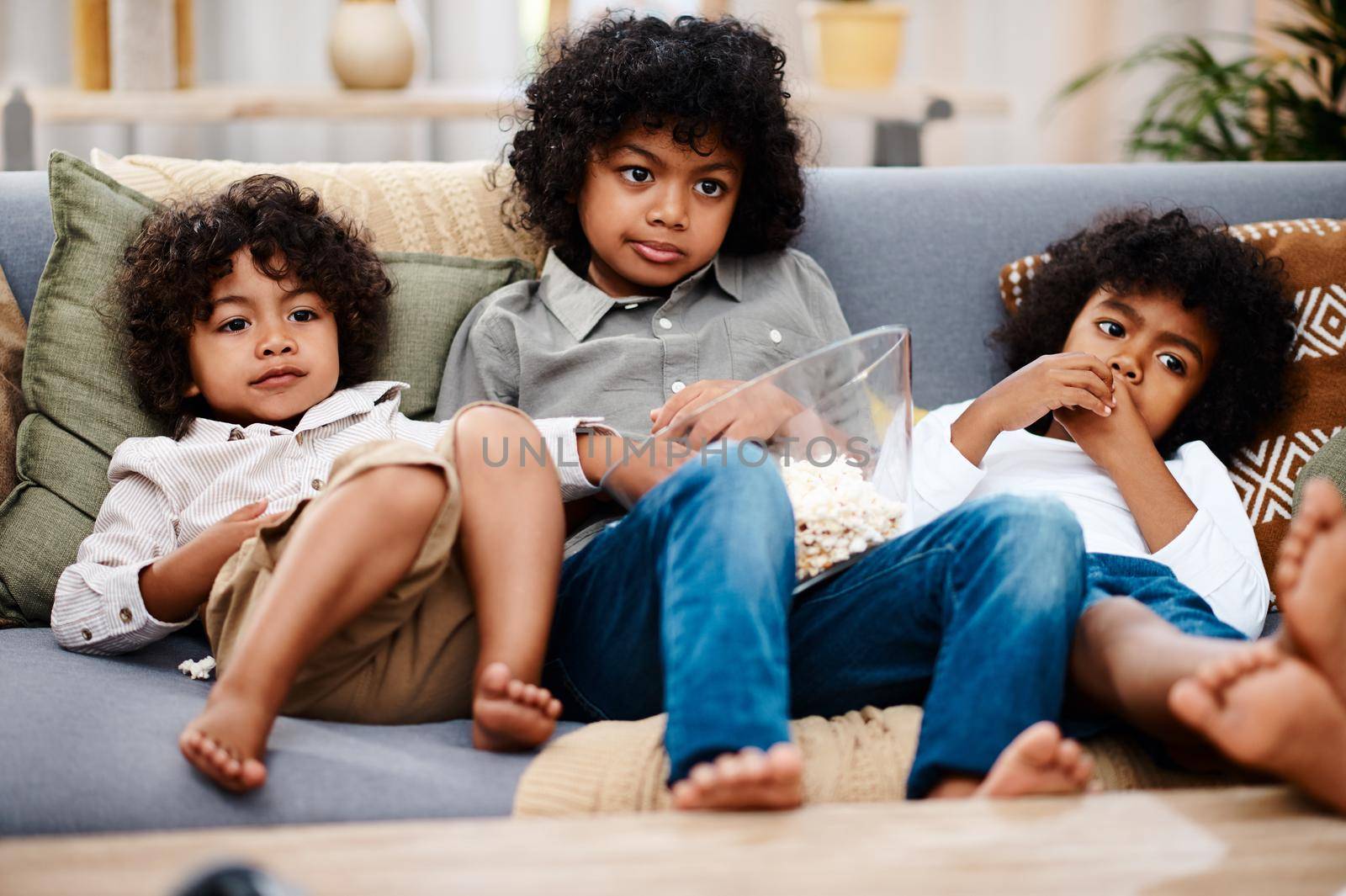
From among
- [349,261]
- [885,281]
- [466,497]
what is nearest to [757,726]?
[466,497]

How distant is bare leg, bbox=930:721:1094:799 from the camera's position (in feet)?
3.02

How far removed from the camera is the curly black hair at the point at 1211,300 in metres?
1.53

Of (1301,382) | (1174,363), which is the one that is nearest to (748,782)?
(1174,363)

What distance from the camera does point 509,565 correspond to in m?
1.12

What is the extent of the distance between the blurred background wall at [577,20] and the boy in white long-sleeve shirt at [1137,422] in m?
1.28

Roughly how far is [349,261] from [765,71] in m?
0.62

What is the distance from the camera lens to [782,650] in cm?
100

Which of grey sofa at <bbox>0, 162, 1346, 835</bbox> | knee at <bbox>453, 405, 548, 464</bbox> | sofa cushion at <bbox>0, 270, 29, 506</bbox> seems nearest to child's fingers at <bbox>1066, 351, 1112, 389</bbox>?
grey sofa at <bbox>0, 162, 1346, 835</bbox>

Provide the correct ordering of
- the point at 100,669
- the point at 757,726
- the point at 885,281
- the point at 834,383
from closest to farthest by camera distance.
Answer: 1. the point at 757,726
2. the point at 834,383
3. the point at 100,669
4. the point at 885,281

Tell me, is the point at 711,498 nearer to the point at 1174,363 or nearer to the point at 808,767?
the point at 808,767

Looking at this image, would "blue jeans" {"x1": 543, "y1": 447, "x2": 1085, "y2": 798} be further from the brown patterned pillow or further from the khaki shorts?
the brown patterned pillow

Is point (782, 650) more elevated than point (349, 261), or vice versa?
point (349, 261)

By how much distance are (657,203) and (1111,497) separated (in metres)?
0.68

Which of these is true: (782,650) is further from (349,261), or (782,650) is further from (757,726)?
(349,261)
